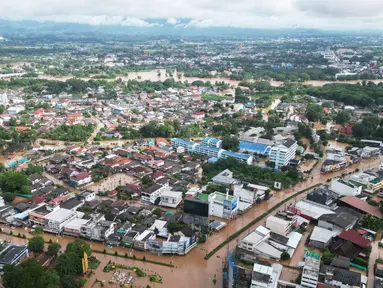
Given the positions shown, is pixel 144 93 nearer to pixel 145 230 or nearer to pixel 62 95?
pixel 62 95

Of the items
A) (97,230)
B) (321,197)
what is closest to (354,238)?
(321,197)

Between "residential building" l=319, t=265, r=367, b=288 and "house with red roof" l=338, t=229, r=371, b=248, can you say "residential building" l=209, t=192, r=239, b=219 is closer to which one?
"house with red roof" l=338, t=229, r=371, b=248

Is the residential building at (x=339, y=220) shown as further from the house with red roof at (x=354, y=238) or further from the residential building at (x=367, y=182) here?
the residential building at (x=367, y=182)

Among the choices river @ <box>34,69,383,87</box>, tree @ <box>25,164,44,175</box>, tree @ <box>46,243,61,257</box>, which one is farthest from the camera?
river @ <box>34,69,383,87</box>

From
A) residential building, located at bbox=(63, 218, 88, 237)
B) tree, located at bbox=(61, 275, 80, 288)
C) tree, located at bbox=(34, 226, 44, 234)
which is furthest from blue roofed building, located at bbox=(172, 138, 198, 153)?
tree, located at bbox=(61, 275, 80, 288)

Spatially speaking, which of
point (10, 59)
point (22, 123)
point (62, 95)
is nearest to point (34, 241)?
point (22, 123)

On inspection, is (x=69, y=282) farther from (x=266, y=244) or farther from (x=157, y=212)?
(x=266, y=244)

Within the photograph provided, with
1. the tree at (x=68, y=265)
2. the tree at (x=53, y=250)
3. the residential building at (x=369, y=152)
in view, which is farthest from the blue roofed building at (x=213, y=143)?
the tree at (x=68, y=265)
